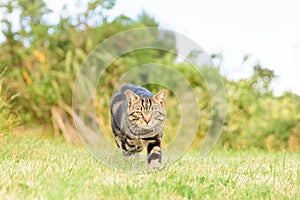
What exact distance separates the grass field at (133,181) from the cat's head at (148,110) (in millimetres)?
452

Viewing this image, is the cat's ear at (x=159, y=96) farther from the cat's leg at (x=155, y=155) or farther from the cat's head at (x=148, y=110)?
the cat's leg at (x=155, y=155)

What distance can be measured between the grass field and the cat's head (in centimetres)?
45

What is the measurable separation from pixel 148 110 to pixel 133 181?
2.89 feet

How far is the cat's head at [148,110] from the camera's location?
4.20 meters

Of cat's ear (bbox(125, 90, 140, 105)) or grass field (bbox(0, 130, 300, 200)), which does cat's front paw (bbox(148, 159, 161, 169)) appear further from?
cat's ear (bbox(125, 90, 140, 105))

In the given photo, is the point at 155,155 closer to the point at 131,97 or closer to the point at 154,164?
Result: the point at 154,164

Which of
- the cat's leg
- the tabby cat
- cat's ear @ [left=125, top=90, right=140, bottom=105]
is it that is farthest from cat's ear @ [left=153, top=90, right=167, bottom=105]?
the cat's leg

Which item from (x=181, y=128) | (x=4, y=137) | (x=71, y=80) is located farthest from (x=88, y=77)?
(x=4, y=137)

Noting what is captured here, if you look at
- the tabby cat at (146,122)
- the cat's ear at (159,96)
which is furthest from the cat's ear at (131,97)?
the cat's ear at (159,96)

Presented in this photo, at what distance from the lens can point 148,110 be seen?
13.8ft

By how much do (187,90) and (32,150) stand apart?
3825mm

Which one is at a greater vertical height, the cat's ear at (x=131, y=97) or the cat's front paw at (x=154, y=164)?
the cat's ear at (x=131, y=97)

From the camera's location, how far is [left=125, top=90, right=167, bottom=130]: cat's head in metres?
4.20

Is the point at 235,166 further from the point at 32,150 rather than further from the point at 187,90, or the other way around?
the point at 187,90
